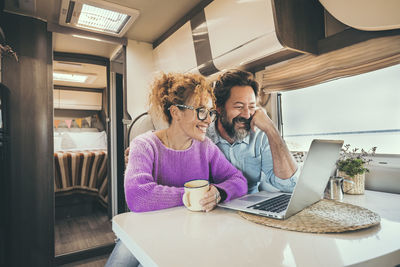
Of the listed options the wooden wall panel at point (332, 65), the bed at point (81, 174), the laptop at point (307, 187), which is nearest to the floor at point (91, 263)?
the bed at point (81, 174)

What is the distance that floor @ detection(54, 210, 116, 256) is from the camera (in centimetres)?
286

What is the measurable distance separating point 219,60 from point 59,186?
3174 mm

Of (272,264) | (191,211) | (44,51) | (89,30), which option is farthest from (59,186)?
(272,264)

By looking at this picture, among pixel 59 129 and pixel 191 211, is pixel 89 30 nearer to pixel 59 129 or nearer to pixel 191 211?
pixel 191 211

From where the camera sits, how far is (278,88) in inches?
76.2

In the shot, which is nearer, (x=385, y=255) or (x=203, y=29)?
(x=385, y=255)

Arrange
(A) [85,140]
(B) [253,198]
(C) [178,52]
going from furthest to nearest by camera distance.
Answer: (A) [85,140]
(C) [178,52]
(B) [253,198]

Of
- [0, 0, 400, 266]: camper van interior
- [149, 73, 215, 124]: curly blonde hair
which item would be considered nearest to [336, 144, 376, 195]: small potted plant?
[0, 0, 400, 266]: camper van interior

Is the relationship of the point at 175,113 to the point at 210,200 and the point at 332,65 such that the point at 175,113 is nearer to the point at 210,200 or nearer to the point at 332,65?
the point at 210,200

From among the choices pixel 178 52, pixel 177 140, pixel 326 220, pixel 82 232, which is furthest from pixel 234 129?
pixel 82 232

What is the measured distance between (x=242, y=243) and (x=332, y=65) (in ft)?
4.49

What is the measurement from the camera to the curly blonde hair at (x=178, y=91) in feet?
4.70

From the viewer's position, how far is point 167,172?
1387 millimetres

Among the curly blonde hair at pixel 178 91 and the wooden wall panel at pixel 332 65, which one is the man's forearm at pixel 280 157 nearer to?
the curly blonde hair at pixel 178 91
